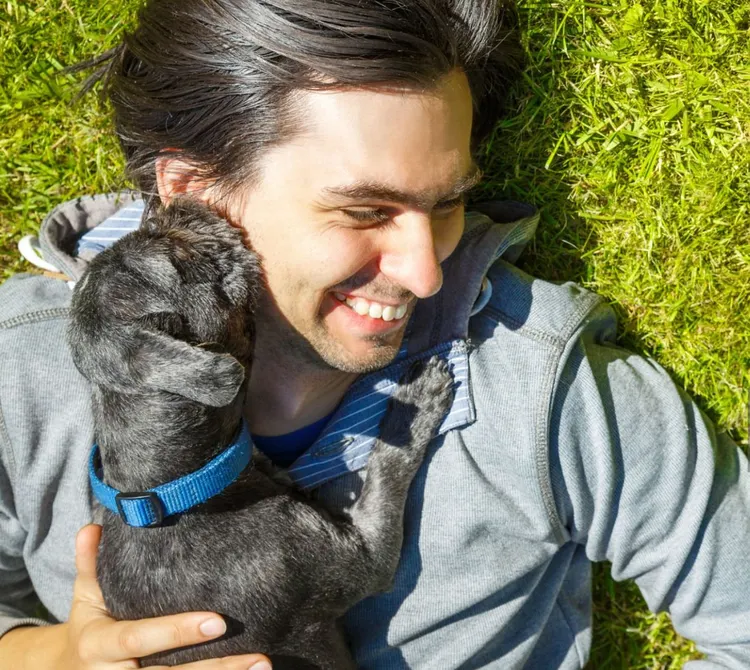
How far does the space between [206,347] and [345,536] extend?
1.12 m

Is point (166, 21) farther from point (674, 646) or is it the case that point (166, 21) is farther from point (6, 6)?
point (674, 646)

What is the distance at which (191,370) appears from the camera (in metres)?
2.63

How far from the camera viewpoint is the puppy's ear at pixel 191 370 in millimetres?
2629

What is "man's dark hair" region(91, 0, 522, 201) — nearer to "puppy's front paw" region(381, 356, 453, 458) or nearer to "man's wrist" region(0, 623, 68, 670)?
"puppy's front paw" region(381, 356, 453, 458)

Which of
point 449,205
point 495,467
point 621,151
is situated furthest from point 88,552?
point 621,151

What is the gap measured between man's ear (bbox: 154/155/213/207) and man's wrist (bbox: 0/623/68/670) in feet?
6.66

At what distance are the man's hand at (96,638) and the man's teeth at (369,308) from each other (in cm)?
130

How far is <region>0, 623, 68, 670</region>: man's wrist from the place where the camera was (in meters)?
3.69

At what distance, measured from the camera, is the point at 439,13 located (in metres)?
3.07

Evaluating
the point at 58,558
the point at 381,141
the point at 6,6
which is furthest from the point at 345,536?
the point at 6,6

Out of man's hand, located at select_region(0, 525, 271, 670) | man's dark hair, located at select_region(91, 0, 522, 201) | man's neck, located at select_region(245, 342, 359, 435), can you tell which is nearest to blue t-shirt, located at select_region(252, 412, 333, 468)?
man's neck, located at select_region(245, 342, 359, 435)

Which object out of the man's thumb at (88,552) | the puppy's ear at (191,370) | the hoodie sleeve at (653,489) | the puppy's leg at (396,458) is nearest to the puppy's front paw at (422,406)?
the puppy's leg at (396,458)

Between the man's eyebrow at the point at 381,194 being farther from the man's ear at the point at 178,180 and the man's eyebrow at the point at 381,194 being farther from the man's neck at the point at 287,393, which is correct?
the man's neck at the point at 287,393

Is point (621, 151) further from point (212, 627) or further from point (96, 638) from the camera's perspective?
point (96, 638)
